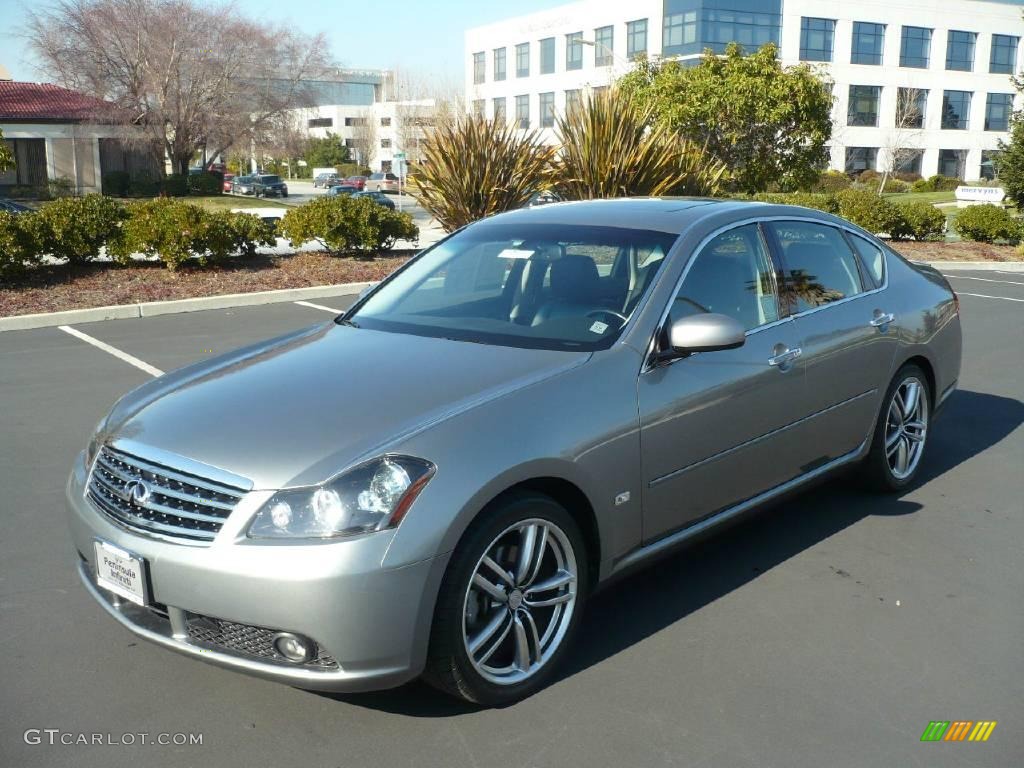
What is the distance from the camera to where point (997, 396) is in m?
8.32

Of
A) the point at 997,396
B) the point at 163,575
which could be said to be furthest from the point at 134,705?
the point at 997,396

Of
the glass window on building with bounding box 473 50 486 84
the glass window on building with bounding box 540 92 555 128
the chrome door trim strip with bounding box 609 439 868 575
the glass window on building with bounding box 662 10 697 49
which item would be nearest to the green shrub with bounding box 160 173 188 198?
the glass window on building with bounding box 540 92 555 128

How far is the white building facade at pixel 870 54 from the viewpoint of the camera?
63.4m

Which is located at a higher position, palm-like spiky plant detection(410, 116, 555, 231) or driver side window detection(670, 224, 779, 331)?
palm-like spiky plant detection(410, 116, 555, 231)

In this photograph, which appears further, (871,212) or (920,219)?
(920,219)

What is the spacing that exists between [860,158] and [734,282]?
69731mm

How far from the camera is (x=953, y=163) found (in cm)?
7150

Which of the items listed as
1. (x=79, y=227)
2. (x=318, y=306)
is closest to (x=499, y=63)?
(x=79, y=227)

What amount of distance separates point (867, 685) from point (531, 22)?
7657 cm

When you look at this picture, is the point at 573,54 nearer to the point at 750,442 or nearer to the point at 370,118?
the point at 370,118

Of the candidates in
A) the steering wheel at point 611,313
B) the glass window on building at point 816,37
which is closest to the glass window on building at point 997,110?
the glass window on building at point 816,37

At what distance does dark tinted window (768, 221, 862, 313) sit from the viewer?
4898mm

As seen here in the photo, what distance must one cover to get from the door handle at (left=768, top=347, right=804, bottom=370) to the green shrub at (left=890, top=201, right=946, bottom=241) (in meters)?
20.4

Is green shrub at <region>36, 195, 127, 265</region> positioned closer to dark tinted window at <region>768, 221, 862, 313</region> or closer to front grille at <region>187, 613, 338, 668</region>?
dark tinted window at <region>768, 221, 862, 313</region>
